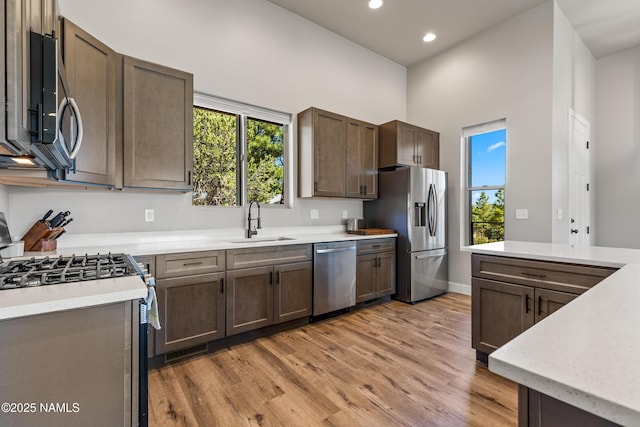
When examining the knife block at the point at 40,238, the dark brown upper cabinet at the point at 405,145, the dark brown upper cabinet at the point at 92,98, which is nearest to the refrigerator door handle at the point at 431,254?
the dark brown upper cabinet at the point at 405,145

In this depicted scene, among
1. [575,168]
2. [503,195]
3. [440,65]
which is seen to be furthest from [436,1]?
[575,168]

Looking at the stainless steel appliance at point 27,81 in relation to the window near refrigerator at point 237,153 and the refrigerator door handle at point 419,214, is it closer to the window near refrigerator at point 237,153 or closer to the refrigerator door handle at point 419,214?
the window near refrigerator at point 237,153

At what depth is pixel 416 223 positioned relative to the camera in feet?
12.6

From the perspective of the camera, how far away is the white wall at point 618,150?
14.4 ft

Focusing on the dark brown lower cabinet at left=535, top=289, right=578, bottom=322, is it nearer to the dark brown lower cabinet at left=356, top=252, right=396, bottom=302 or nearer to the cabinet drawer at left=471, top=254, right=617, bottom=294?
the cabinet drawer at left=471, top=254, right=617, bottom=294

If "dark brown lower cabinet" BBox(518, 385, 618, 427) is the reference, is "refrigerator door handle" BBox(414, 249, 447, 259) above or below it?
below

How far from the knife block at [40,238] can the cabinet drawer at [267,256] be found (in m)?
1.20

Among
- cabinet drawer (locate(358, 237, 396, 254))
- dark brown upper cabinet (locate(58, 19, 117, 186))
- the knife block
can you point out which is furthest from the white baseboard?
the knife block

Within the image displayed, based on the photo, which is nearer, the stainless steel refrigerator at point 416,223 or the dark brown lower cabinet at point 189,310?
the dark brown lower cabinet at point 189,310

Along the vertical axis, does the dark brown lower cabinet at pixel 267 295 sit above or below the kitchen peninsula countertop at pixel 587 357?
below

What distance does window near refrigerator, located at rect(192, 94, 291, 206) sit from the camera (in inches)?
123

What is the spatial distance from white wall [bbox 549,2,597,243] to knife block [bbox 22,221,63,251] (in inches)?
188

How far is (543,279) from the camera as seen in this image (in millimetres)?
1933

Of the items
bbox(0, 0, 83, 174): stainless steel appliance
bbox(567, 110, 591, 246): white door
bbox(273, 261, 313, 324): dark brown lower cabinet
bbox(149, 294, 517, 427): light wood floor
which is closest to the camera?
bbox(0, 0, 83, 174): stainless steel appliance
